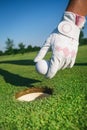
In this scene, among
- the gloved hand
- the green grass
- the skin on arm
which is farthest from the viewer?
the green grass

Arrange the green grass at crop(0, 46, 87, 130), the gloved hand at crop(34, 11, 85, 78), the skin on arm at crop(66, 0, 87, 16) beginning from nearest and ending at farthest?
the skin on arm at crop(66, 0, 87, 16) → the gloved hand at crop(34, 11, 85, 78) → the green grass at crop(0, 46, 87, 130)

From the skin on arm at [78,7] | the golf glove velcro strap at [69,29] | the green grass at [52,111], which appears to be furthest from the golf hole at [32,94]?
the skin on arm at [78,7]

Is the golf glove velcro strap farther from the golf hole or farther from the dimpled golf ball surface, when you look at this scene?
the golf hole

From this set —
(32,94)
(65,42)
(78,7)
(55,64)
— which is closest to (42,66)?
(55,64)

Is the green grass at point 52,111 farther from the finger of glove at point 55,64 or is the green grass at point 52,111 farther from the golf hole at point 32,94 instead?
the finger of glove at point 55,64

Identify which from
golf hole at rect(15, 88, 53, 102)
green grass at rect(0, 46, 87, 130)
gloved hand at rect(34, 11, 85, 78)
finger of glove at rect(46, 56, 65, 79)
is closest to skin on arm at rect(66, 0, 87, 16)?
gloved hand at rect(34, 11, 85, 78)

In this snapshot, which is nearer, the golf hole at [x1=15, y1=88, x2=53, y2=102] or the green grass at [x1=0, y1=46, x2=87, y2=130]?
the green grass at [x1=0, y1=46, x2=87, y2=130]

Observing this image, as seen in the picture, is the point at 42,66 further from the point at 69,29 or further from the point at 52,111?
the point at 52,111
